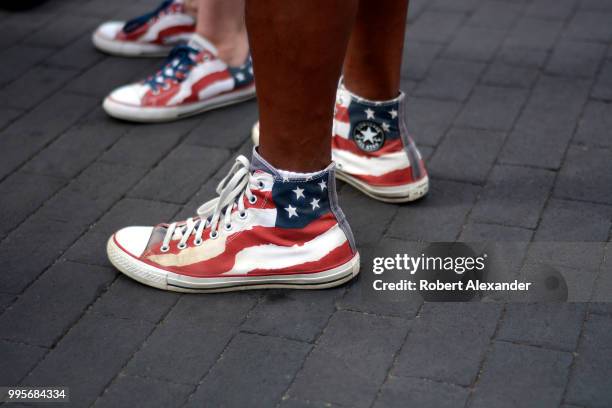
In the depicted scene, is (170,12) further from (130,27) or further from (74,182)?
(74,182)

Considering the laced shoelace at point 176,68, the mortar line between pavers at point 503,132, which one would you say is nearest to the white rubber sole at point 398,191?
the mortar line between pavers at point 503,132

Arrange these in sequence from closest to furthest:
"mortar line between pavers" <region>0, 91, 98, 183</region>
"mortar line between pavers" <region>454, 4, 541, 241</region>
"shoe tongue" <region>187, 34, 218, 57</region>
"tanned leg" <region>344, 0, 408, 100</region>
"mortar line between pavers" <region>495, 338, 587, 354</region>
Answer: "mortar line between pavers" <region>495, 338, 587, 354</region> → "tanned leg" <region>344, 0, 408, 100</region> → "mortar line between pavers" <region>454, 4, 541, 241</region> → "mortar line between pavers" <region>0, 91, 98, 183</region> → "shoe tongue" <region>187, 34, 218, 57</region>

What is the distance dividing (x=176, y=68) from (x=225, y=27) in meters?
0.22

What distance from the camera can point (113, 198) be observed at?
8.00ft

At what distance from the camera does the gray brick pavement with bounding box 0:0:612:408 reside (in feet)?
5.81

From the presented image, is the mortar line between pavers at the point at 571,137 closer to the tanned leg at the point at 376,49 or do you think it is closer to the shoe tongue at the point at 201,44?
the tanned leg at the point at 376,49

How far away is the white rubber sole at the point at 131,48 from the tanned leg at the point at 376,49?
1203 mm

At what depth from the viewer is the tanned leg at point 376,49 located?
2.15 meters

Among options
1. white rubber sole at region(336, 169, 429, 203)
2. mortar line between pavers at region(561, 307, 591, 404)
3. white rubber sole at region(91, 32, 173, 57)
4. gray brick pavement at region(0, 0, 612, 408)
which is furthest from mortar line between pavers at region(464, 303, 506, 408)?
white rubber sole at region(91, 32, 173, 57)

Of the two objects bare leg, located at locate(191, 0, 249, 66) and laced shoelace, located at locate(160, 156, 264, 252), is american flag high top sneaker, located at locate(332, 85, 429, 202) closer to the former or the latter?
laced shoelace, located at locate(160, 156, 264, 252)

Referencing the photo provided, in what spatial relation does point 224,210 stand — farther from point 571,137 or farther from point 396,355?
point 571,137

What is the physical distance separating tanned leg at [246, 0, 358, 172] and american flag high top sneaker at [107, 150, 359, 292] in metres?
0.08

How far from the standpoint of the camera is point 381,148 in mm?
2361

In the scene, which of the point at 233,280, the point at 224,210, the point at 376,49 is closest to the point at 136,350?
the point at 233,280
